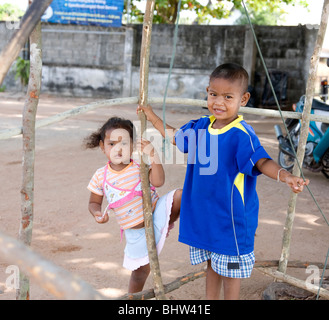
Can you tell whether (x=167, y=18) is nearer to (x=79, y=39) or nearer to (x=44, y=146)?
(x=79, y=39)

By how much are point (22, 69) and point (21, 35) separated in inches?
521

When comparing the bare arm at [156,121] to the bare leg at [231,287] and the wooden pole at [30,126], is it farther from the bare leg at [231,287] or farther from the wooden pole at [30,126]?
the bare leg at [231,287]

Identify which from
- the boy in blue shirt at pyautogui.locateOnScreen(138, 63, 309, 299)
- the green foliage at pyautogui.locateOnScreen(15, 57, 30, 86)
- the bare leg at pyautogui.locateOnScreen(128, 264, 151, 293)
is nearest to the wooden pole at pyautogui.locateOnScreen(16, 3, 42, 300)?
the boy in blue shirt at pyautogui.locateOnScreen(138, 63, 309, 299)

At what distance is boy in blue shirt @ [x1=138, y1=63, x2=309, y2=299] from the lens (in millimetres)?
1988

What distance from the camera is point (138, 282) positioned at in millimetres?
2373

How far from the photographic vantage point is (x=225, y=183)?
6.64ft

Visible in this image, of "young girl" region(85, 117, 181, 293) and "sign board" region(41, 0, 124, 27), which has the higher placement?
"sign board" region(41, 0, 124, 27)

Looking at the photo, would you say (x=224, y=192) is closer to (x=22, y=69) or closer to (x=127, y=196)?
(x=127, y=196)

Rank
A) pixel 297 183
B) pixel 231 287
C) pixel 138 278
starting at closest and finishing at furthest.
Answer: pixel 297 183 < pixel 231 287 < pixel 138 278

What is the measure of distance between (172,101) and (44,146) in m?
4.63

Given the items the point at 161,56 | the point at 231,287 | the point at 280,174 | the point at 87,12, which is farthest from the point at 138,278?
the point at 87,12

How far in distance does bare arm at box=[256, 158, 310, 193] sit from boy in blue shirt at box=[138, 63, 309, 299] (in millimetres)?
35

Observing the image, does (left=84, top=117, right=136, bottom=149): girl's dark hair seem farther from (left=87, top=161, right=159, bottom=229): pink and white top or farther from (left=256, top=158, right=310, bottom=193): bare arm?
(left=256, top=158, right=310, bottom=193): bare arm

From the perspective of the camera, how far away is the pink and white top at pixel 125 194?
88.2 inches
